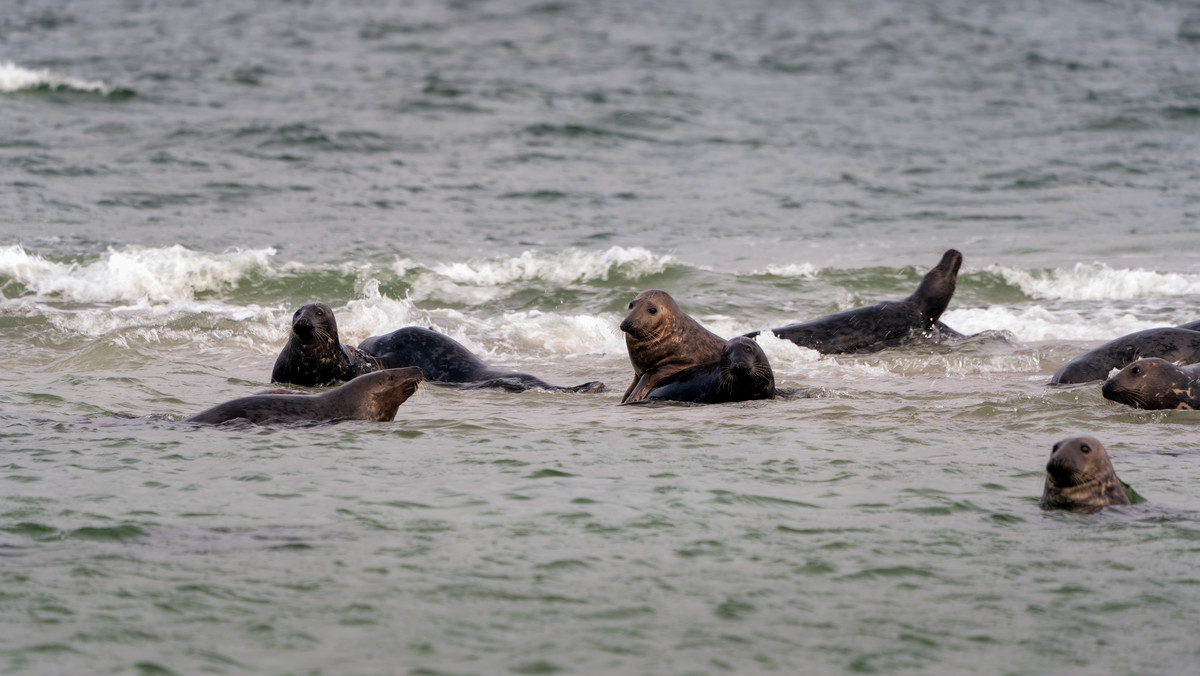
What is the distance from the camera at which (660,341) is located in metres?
9.26

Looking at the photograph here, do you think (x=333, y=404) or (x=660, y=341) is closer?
(x=333, y=404)

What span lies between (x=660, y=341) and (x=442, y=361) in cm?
168

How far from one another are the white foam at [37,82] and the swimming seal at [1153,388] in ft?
72.2

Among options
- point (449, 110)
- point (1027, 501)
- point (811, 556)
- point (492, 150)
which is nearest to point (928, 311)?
point (1027, 501)

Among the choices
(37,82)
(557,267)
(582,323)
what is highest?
(37,82)

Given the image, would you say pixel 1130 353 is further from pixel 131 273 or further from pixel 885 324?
pixel 131 273

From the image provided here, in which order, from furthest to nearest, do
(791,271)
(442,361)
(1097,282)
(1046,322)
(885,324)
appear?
(791,271)
(1097,282)
(1046,322)
(885,324)
(442,361)

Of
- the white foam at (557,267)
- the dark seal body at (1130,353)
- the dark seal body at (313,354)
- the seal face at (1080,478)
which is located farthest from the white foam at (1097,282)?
the seal face at (1080,478)

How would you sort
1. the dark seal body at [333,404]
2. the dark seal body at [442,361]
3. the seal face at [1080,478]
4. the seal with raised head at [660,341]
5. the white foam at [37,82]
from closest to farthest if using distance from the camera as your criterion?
the seal face at [1080,478], the dark seal body at [333,404], the seal with raised head at [660,341], the dark seal body at [442,361], the white foam at [37,82]

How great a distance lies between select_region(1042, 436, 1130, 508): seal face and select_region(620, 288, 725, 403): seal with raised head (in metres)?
3.57

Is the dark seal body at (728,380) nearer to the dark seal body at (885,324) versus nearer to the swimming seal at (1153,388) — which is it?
the swimming seal at (1153,388)

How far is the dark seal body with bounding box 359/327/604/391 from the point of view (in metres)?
9.32

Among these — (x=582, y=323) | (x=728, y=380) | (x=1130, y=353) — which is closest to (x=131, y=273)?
(x=582, y=323)

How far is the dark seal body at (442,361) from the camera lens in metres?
9.32
